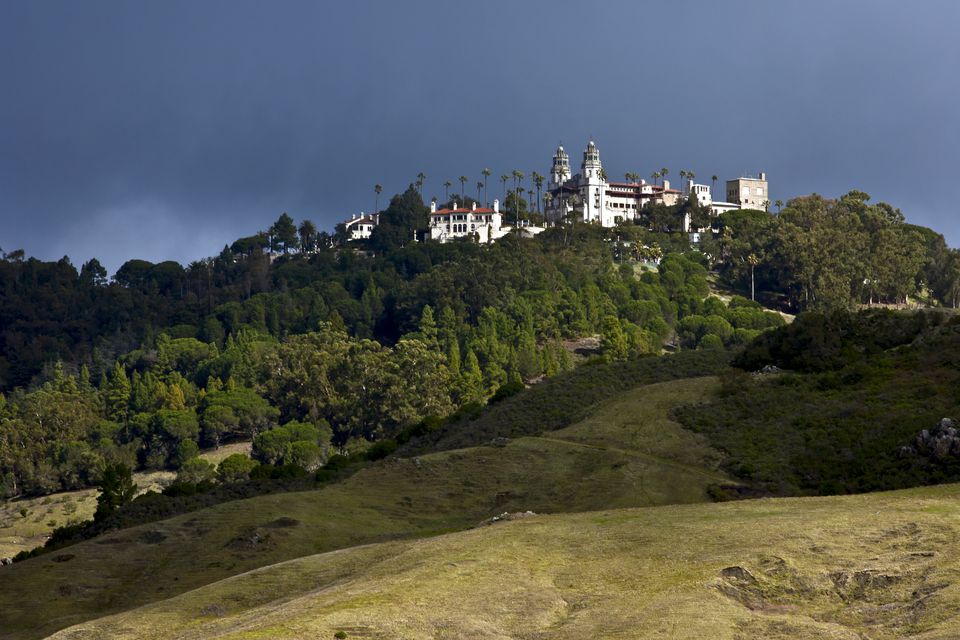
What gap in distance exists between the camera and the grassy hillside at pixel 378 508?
59.5 metres

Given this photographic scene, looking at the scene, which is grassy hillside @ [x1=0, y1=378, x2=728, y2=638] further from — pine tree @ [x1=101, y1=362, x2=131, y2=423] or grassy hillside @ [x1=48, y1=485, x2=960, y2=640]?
pine tree @ [x1=101, y1=362, x2=131, y2=423]

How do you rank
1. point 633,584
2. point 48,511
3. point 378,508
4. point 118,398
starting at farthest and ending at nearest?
point 118,398
point 48,511
point 378,508
point 633,584

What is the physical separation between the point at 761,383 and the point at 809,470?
19802 mm

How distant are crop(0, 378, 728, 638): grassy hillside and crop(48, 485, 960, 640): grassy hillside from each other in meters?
10.3

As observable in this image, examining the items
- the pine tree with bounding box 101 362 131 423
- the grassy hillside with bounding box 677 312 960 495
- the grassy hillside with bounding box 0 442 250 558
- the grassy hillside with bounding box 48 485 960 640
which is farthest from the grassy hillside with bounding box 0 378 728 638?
the pine tree with bounding box 101 362 131 423

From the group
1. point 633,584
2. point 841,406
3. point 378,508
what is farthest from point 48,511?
point 633,584

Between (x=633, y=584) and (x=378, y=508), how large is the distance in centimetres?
3234

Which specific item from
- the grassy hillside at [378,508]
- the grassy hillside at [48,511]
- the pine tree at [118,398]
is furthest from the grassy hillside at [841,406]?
the pine tree at [118,398]

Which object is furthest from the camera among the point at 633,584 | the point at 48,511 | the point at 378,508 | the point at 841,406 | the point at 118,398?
the point at 118,398

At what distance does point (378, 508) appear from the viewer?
237ft

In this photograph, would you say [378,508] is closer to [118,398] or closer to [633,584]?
[633,584]

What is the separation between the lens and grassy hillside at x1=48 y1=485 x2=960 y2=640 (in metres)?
36.8

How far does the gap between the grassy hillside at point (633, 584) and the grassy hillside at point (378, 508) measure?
1031 cm

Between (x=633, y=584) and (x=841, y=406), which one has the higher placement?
(x=841, y=406)
